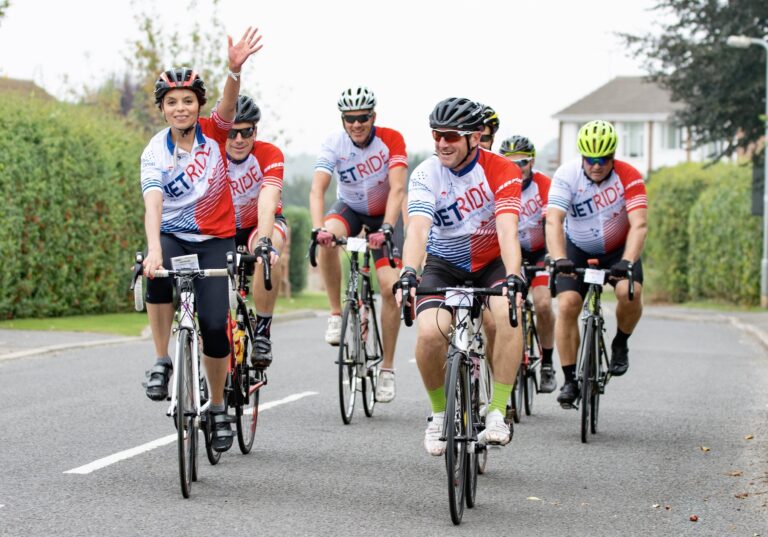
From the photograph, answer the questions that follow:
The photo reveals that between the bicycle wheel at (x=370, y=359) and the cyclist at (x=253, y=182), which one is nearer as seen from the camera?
the cyclist at (x=253, y=182)

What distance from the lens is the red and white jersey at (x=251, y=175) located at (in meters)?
9.09

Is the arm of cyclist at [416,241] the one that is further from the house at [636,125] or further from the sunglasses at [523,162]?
the house at [636,125]

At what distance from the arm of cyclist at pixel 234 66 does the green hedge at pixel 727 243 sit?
25.7 m

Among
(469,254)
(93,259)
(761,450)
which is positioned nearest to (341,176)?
(469,254)

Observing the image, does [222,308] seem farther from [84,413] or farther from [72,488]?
[84,413]

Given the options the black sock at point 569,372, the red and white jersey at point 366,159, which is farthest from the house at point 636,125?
the black sock at point 569,372

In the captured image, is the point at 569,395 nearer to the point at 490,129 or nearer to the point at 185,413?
the point at 490,129

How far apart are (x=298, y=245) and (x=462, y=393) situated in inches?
1167

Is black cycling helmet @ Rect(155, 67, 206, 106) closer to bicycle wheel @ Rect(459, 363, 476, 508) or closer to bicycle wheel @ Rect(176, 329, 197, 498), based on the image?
bicycle wheel @ Rect(176, 329, 197, 498)

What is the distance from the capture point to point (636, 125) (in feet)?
278

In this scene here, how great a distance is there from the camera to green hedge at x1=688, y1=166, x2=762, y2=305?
104 feet

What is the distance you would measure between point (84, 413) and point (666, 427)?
15.1 ft

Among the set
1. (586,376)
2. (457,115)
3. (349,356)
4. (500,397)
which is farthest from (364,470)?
(349,356)

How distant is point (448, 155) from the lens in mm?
7355
